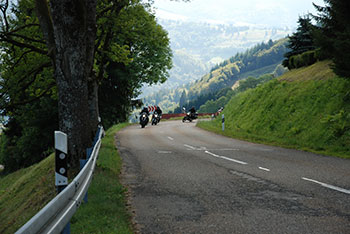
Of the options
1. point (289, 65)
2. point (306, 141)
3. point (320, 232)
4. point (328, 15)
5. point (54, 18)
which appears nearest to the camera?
point (320, 232)

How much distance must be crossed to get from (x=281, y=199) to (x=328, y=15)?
A: 551 inches

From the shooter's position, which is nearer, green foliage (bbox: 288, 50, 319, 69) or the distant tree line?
the distant tree line

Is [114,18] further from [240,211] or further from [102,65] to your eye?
[240,211]

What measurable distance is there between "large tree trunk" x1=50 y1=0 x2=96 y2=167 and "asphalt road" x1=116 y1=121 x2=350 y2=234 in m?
1.67

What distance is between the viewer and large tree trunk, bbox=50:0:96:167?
856 centimetres

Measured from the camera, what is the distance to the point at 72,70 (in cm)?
A: 891

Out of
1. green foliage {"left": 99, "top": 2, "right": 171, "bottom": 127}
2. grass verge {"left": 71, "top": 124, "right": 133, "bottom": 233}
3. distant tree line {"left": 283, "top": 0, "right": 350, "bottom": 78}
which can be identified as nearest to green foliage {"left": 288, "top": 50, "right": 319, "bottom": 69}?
distant tree line {"left": 283, "top": 0, "right": 350, "bottom": 78}

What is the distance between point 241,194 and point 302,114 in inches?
504

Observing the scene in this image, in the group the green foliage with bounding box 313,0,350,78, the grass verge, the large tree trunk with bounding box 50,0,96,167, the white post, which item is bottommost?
the grass verge

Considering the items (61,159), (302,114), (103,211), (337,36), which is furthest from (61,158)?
(302,114)

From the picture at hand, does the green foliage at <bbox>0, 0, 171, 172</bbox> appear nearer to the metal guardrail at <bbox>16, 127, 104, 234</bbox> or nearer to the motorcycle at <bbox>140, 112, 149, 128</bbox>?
the motorcycle at <bbox>140, 112, 149, 128</bbox>

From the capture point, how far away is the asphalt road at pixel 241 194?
196 inches

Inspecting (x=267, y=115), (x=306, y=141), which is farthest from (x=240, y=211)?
(x=267, y=115)

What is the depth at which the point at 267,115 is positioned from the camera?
2203cm
